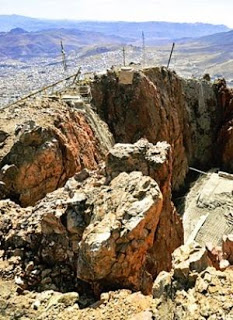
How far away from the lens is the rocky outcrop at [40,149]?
640 inches

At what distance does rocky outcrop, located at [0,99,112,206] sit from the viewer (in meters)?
16.3

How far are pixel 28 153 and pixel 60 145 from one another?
1.81 meters

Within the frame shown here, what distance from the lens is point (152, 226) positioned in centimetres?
989

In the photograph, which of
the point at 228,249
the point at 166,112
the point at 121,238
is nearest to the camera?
the point at 121,238

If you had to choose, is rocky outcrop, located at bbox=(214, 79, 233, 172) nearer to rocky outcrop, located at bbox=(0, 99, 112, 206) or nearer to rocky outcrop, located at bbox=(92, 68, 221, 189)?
rocky outcrop, located at bbox=(92, 68, 221, 189)

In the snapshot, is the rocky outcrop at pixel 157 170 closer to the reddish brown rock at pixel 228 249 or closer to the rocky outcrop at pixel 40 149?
the reddish brown rock at pixel 228 249

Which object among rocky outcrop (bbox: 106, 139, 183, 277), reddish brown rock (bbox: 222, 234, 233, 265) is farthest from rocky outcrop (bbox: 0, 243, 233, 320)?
rocky outcrop (bbox: 106, 139, 183, 277)

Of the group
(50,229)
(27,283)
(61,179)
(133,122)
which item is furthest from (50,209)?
(133,122)

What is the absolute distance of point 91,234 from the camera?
9367 millimetres

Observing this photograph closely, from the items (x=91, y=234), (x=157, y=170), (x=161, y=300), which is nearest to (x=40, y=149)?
(x=157, y=170)

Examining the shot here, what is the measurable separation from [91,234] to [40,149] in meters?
8.33

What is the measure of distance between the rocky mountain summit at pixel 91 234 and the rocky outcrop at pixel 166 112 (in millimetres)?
4910

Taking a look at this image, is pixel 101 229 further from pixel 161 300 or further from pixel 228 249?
pixel 228 249

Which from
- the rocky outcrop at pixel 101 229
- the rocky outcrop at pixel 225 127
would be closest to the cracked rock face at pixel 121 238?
the rocky outcrop at pixel 101 229
